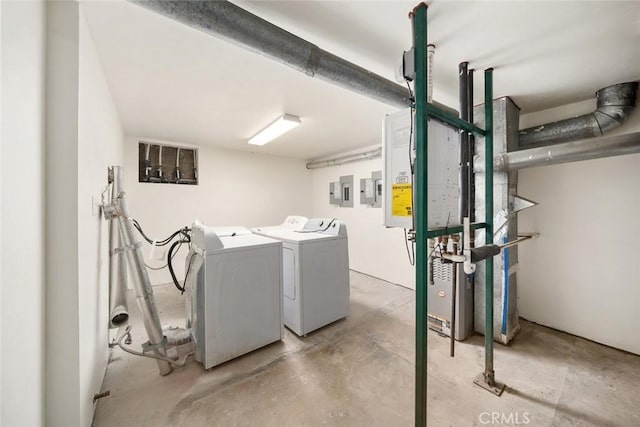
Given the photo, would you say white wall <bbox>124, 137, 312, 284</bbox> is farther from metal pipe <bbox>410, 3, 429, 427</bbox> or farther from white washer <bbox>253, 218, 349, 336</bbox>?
metal pipe <bbox>410, 3, 429, 427</bbox>

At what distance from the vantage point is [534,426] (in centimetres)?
142

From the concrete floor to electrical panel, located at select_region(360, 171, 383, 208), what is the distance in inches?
87.6

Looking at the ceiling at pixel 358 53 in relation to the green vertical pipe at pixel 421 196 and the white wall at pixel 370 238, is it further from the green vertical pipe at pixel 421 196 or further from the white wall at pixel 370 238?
the white wall at pixel 370 238

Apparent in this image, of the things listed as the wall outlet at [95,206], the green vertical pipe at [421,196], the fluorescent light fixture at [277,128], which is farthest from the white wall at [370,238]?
the wall outlet at [95,206]

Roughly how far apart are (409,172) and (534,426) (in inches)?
67.4

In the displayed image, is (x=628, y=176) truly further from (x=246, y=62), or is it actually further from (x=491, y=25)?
(x=246, y=62)

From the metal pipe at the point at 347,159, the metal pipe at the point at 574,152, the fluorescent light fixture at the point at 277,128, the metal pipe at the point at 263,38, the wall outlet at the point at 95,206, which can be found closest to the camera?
the metal pipe at the point at 263,38

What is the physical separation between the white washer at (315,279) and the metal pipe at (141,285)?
1.15m

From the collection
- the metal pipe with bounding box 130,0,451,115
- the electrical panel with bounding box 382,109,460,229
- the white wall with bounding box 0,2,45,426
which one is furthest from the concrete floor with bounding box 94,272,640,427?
the metal pipe with bounding box 130,0,451,115

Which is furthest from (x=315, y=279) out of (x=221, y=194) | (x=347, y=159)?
(x=221, y=194)

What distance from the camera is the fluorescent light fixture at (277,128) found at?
9.03 ft

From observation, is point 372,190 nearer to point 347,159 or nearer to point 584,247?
point 347,159

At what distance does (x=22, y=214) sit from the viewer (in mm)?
935

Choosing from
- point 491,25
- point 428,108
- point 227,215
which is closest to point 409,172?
point 428,108
